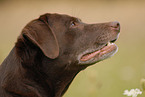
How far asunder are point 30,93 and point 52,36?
2.22 feet

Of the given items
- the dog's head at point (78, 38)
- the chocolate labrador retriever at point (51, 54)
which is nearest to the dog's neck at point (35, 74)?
the chocolate labrador retriever at point (51, 54)

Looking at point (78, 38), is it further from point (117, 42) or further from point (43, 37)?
point (117, 42)

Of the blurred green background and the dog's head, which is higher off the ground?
the dog's head

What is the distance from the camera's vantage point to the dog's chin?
12.8ft

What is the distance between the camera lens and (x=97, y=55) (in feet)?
12.9

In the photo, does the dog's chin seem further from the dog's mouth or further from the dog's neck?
the dog's neck

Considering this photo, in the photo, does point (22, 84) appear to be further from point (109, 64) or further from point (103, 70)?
point (109, 64)

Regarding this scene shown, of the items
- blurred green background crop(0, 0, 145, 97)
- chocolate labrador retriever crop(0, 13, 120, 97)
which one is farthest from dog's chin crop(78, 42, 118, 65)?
blurred green background crop(0, 0, 145, 97)

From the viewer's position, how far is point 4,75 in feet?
11.8

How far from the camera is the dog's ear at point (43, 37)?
3553 mm

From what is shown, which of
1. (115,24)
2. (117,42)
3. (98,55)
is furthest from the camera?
(117,42)

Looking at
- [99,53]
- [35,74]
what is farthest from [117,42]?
[35,74]

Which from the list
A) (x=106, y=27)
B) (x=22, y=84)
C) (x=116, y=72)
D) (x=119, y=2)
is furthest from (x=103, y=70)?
(x=119, y=2)

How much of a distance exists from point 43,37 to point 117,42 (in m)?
9.70
